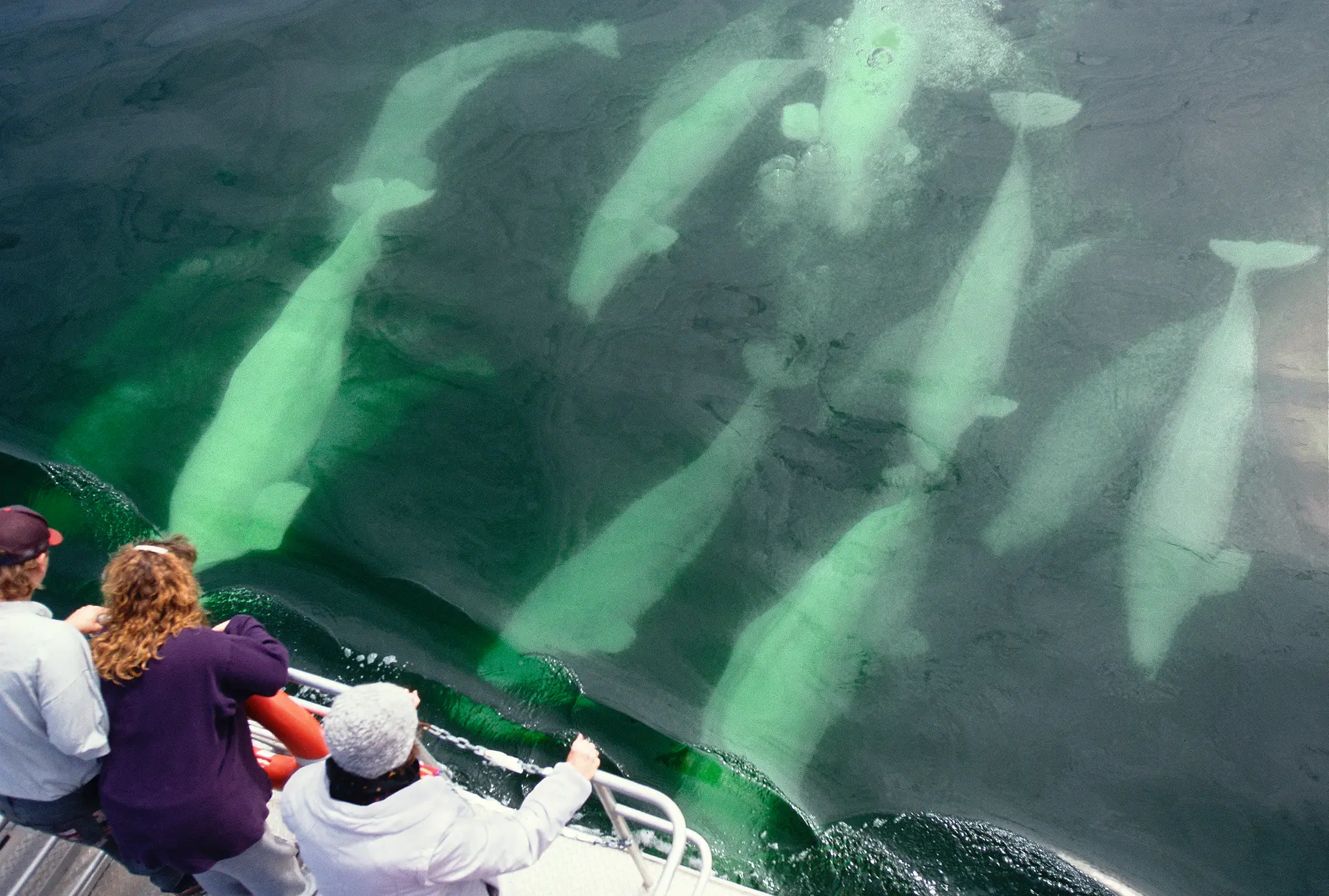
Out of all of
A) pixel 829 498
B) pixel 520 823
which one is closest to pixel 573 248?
pixel 829 498

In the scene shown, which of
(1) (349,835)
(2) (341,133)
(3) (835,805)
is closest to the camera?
(1) (349,835)

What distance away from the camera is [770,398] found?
6.41 metres

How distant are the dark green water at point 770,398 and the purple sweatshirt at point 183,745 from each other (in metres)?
2.34

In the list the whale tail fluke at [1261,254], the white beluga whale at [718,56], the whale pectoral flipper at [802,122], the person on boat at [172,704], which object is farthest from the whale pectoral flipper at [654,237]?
the person on boat at [172,704]

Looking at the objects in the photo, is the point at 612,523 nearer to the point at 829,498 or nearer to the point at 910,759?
the point at 829,498

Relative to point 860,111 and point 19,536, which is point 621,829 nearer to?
point 19,536

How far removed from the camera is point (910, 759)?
16.5 feet

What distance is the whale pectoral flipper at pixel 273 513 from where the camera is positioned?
6.05 metres

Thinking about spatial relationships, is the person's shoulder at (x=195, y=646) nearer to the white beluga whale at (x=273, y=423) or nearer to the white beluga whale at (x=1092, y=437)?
the white beluga whale at (x=273, y=423)

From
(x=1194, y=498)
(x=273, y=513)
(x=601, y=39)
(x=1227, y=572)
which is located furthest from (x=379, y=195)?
(x=1227, y=572)

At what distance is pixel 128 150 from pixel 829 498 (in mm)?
6628

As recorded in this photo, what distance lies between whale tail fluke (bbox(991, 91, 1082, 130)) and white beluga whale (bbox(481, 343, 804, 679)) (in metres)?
3.19

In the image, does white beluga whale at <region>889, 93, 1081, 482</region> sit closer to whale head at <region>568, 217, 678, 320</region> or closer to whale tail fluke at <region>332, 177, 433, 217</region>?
whale head at <region>568, 217, 678, 320</region>

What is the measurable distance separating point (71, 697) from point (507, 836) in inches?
50.2
